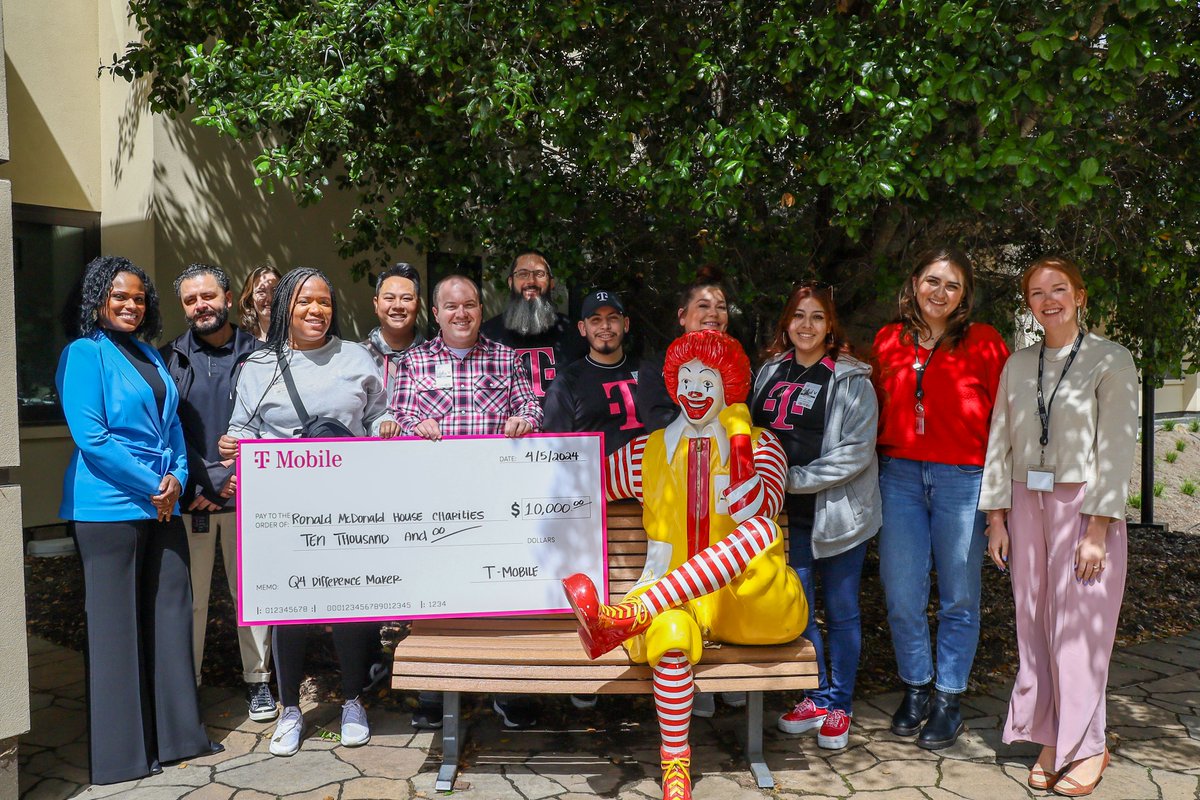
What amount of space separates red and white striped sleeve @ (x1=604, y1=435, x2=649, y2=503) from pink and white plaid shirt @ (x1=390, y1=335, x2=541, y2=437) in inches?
15.6

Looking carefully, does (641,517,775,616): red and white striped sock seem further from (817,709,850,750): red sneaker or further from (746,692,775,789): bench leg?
(817,709,850,750): red sneaker

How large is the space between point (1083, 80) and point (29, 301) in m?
8.24

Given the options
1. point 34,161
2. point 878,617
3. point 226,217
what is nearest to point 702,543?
point 878,617

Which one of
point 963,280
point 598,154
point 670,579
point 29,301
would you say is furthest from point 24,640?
point 29,301

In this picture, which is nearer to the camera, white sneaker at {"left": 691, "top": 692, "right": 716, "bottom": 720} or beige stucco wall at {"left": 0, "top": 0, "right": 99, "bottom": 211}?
white sneaker at {"left": 691, "top": 692, "right": 716, "bottom": 720}

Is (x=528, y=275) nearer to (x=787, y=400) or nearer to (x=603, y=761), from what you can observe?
(x=787, y=400)

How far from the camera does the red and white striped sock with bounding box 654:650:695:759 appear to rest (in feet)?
11.6

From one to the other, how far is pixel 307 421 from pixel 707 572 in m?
1.90

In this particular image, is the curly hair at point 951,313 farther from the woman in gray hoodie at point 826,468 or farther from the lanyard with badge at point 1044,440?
the lanyard with badge at point 1044,440

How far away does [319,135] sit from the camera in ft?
15.8

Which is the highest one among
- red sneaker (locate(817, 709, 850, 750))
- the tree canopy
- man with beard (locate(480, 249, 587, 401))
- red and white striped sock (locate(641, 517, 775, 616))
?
the tree canopy

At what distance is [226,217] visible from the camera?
8062mm

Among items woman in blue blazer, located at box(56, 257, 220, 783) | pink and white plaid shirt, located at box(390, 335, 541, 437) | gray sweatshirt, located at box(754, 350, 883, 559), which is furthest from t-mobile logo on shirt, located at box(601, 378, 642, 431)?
woman in blue blazer, located at box(56, 257, 220, 783)

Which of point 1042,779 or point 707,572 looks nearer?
point 707,572
